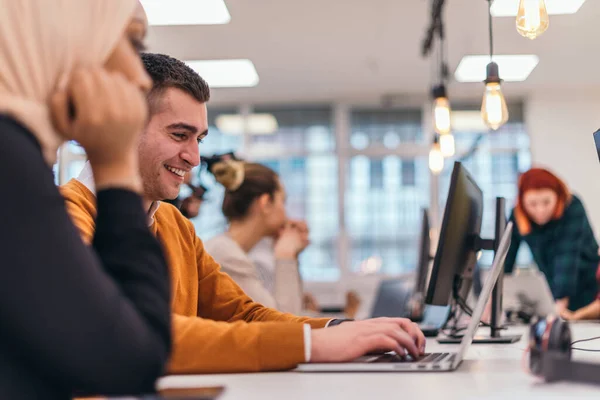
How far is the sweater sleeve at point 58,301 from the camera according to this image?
560 millimetres

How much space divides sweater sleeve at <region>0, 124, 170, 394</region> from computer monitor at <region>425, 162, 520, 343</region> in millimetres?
988

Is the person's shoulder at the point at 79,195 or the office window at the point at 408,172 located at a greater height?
the office window at the point at 408,172

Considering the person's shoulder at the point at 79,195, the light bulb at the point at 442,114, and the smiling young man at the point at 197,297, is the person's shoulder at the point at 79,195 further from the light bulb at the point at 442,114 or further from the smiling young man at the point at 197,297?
the light bulb at the point at 442,114

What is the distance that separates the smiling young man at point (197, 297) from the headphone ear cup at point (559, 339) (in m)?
0.27

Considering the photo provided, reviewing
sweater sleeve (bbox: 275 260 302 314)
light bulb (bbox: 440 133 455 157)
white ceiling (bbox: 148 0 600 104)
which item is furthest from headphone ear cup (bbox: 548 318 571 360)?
white ceiling (bbox: 148 0 600 104)

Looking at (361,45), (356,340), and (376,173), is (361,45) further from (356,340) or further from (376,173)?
(356,340)

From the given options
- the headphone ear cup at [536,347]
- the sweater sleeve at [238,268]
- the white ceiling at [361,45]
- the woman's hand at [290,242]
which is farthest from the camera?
the white ceiling at [361,45]

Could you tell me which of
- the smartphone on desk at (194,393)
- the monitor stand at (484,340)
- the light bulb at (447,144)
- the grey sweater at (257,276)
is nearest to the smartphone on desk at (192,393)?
the smartphone on desk at (194,393)

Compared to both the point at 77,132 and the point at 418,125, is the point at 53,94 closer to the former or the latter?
the point at 77,132

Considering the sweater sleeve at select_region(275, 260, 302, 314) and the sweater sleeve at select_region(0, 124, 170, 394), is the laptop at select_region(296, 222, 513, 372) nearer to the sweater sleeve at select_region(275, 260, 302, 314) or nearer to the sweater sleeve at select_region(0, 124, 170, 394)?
the sweater sleeve at select_region(0, 124, 170, 394)

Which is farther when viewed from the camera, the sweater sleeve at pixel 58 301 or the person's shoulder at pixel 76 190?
the person's shoulder at pixel 76 190

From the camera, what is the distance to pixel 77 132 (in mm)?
653

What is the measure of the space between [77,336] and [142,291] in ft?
0.27

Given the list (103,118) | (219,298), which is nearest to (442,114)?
(219,298)
